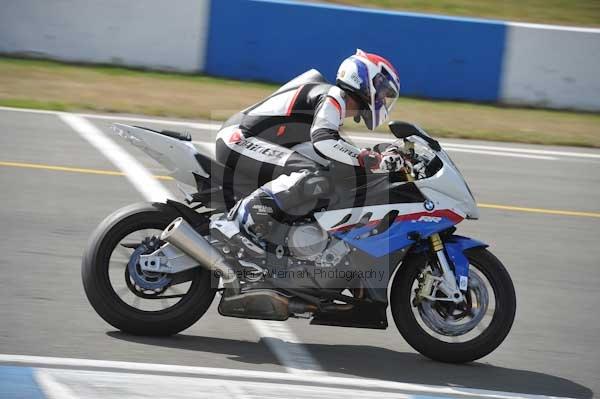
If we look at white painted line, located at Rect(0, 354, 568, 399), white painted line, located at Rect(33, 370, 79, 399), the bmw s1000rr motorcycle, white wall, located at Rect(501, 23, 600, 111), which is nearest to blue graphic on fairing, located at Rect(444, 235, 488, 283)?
the bmw s1000rr motorcycle

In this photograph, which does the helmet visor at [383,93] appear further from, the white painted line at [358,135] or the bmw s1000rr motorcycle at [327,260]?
the white painted line at [358,135]

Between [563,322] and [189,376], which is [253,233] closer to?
[189,376]

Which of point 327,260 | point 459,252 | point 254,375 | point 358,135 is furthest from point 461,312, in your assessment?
point 358,135

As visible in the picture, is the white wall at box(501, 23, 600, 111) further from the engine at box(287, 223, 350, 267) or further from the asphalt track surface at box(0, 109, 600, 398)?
the engine at box(287, 223, 350, 267)

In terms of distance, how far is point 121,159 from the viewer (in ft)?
34.6

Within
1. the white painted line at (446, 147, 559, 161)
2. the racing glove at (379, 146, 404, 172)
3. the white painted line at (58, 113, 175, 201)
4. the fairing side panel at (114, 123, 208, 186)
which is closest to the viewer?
the racing glove at (379, 146, 404, 172)

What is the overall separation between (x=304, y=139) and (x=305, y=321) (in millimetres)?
1241

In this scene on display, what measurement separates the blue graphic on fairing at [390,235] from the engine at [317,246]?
6cm

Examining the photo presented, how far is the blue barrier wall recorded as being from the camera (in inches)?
578

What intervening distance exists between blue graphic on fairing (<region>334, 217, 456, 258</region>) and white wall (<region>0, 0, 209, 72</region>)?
368 inches

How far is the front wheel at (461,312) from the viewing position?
593cm

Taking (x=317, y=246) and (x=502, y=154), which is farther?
(x=502, y=154)

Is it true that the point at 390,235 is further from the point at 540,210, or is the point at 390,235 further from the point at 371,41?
the point at 371,41

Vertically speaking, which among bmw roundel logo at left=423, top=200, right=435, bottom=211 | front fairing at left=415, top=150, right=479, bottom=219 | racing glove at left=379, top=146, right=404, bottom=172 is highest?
racing glove at left=379, top=146, right=404, bottom=172
